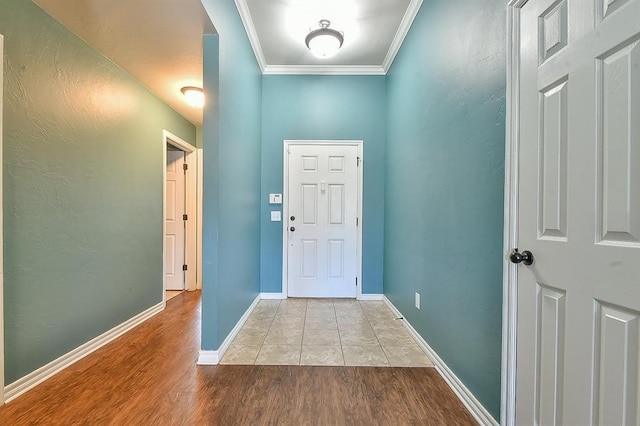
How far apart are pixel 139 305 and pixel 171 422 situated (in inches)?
66.4

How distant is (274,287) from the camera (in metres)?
3.35

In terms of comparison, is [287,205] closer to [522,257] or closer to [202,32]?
[202,32]

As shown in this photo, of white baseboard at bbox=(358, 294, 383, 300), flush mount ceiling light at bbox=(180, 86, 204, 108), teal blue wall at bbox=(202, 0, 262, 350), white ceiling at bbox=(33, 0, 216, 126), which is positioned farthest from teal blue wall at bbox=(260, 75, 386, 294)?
white ceiling at bbox=(33, 0, 216, 126)

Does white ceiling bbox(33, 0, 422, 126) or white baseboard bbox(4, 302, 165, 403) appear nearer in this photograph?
white baseboard bbox(4, 302, 165, 403)

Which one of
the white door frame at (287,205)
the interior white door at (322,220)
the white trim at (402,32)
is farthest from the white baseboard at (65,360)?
the white trim at (402,32)

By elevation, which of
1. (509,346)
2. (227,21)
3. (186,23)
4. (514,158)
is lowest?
(509,346)

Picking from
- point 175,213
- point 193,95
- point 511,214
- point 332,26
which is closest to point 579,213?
point 511,214

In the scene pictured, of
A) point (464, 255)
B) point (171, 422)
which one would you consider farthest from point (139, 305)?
point (464, 255)

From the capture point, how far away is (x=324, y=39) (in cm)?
244

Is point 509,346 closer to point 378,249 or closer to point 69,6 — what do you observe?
point 378,249

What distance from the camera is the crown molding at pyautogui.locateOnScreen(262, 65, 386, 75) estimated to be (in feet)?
Result: 10.7

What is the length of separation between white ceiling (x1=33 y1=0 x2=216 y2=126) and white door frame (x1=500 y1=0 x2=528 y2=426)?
172 centimetres

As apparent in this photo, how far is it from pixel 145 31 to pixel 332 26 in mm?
1561

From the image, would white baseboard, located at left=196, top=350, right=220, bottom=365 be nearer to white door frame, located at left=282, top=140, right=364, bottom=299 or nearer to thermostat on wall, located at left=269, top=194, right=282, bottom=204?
white door frame, located at left=282, top=140, right=364, bottom=299
